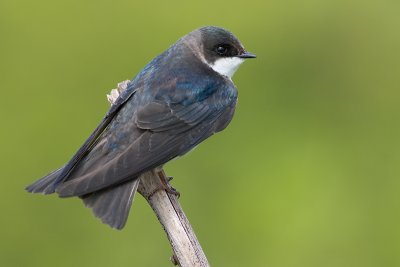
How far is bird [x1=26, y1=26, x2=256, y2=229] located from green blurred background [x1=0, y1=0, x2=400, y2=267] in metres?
1.40

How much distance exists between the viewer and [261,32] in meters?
8.90

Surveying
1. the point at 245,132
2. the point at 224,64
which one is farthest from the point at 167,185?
the point at 245,132

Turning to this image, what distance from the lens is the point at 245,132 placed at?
26.8ft

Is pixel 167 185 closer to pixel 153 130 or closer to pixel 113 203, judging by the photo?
pixel 153 130

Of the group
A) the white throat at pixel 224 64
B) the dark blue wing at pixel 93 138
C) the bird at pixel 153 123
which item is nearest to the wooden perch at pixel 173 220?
the bird at pixel 153 123

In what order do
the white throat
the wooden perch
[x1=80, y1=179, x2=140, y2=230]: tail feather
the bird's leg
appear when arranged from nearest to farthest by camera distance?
the wooden perch < [x1=80, y1=179, x2=140, y2=230]: tail feather < the bird's leg < the white throat

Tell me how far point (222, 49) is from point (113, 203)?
4.21 ft

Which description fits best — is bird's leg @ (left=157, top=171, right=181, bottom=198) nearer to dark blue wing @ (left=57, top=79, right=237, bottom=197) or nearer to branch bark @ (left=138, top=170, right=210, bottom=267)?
branch bark @ (left=138, top=170, right=210, bottom=267)

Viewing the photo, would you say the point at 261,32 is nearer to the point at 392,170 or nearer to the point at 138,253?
the point at 392,170

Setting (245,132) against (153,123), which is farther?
(245,132)

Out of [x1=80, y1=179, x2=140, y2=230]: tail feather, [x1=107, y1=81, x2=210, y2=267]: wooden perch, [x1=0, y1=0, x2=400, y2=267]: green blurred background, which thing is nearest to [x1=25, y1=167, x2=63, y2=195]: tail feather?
[x1=80, y1=179, x2=140, y2=230]: tail feather

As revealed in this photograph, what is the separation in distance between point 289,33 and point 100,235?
7.71 ft

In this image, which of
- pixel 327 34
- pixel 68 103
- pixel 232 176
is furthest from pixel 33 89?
pixel 327 34

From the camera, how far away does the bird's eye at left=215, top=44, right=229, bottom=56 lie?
6242mm
